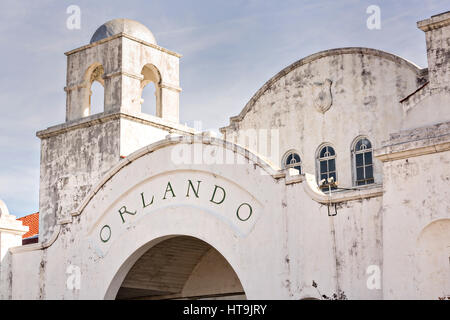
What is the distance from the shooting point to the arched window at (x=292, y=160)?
1991 cm

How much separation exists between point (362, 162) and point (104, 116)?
7.66 meters

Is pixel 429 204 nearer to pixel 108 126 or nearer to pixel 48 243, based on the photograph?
pixel 48 243

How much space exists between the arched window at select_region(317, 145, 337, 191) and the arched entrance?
10.8 feet

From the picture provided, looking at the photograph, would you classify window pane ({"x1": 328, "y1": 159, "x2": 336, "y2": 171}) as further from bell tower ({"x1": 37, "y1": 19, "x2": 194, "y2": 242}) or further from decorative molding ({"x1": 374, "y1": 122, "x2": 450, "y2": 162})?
bell tower ({"x1": 37, "y1": 19, "x2": 194, "y2": 242})

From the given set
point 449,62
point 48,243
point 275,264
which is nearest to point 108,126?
point 48,243

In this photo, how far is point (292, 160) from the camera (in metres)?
20.0

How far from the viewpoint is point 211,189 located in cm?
1630

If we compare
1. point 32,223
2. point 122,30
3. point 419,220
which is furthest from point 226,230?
point 32,223

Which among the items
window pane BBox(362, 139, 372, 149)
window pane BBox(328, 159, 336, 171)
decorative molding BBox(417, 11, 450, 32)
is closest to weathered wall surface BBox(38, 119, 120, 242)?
window pane BBox(328, 159, 336, 171)

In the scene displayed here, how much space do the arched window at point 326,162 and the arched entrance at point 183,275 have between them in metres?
3.30

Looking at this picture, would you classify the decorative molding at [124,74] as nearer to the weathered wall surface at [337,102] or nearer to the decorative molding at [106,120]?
the decorative molding at [106,120]

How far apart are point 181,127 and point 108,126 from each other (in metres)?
2.56

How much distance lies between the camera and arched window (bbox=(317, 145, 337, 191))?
757 inches

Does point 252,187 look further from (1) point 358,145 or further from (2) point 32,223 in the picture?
(2) point 32,223
